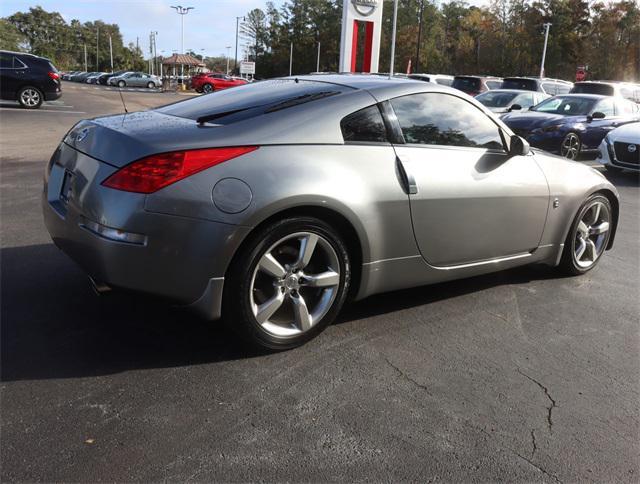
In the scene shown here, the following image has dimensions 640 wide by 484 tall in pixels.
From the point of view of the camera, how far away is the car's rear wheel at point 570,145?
1119 cm

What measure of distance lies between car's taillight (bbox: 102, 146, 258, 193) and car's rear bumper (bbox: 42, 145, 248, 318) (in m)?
0.05

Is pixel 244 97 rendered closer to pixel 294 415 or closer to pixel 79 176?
pixel 79 176

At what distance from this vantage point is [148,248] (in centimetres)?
261

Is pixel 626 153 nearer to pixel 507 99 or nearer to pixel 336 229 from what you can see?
pixel 507 99

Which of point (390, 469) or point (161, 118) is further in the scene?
point (161, 118)

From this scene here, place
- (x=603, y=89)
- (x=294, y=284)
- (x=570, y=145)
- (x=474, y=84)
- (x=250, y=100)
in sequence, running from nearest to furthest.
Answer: (x=294, y=284), (x=250, y=100), (x=570, y=145), (x=603, y=89), (x=474, y=84)

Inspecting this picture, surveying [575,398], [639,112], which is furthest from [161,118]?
[639,112]

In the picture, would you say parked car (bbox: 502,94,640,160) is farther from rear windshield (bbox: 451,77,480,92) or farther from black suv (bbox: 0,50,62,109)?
black suv (bbox: 0,50,62,109)

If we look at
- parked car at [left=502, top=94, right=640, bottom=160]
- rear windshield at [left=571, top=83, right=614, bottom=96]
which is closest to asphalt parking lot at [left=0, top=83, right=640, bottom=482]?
parked car at [left=502, top=94, right=640, bottom=160]

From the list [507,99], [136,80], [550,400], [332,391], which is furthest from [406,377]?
[136,80]

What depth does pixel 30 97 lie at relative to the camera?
1803 centimetres

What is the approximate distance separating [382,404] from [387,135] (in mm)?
1524

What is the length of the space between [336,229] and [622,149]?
883 cm

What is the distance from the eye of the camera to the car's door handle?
3258mm
